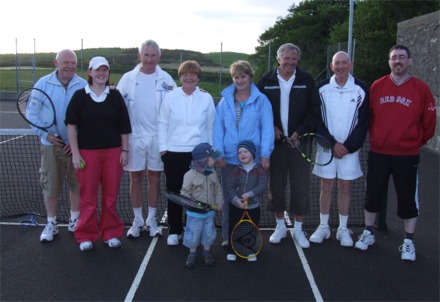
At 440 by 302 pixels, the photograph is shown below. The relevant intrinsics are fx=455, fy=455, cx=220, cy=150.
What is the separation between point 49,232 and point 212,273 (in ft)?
6.75

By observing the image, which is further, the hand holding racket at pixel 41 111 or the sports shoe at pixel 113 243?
the sports shoe at pixel 113 243

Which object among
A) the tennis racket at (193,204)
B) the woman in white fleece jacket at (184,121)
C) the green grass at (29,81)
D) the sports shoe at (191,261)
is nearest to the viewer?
the tennis racket at (193,204)

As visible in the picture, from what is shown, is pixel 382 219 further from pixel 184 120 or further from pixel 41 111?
pixel 41 111

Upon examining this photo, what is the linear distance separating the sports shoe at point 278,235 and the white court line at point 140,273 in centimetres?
135

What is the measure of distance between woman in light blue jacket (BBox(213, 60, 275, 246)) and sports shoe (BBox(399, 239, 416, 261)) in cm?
173

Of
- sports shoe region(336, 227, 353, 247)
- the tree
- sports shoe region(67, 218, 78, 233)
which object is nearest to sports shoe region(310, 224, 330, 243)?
sports shoe region(336, 227, 353, 247)

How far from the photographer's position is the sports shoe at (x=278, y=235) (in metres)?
5.27

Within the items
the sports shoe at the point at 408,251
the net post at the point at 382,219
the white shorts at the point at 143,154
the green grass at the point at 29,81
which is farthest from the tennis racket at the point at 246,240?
the green grass at the point at 29,81

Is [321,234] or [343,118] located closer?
[343,118]

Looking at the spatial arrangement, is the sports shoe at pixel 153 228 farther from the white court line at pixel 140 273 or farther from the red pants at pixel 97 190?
the red pants at pixel 97 190

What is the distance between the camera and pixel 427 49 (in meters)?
11.5

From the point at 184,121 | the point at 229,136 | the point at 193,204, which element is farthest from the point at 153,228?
the point at 229,136

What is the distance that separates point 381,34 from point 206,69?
8.89m

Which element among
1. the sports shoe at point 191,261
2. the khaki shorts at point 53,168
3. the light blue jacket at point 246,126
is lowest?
the sports shoe at point 191,261
